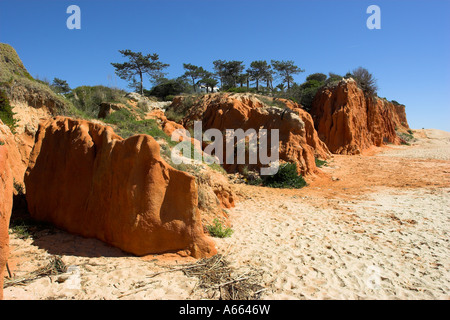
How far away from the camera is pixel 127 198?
4.07m

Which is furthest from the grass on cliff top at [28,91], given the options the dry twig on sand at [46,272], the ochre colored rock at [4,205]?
the ochre colored rock at [4,205]

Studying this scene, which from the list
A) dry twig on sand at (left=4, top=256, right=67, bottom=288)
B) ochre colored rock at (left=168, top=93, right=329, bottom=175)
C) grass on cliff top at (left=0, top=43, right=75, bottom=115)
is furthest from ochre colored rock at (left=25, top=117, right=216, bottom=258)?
ochre colored rock at (left=168, top=93, right=329, bottom=175)

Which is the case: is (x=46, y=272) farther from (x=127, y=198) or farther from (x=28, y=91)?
(x=28, y=91)

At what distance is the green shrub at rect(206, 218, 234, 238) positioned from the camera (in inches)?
207

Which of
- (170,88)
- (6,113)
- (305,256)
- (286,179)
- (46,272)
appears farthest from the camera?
(170,88)

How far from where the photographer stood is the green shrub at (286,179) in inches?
412

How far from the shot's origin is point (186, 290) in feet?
10.9

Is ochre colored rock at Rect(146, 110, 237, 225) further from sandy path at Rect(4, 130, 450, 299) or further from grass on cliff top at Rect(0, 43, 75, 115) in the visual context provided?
grass on cliff top at Rect(0, 43, 75, 115)

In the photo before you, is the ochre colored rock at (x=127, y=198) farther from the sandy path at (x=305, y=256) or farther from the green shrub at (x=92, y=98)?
the green shrub at (x=92, y=98)

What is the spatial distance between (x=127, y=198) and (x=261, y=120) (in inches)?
385

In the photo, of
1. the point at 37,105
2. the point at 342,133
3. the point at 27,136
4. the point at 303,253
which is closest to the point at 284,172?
the point at 303,253

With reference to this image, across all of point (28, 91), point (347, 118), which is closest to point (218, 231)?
point (28, 91)

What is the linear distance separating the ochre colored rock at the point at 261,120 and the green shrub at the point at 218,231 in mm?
6468

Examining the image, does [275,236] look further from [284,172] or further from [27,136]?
[27,136]
